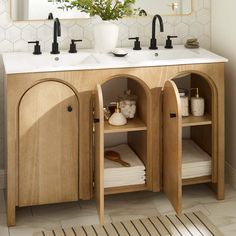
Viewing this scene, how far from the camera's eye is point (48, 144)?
2.83m

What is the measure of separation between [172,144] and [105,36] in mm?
794

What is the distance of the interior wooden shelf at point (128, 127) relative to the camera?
2881 millimetres

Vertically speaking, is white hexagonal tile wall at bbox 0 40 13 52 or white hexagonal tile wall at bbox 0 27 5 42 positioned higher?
white hexagonal tile wall at bbox 0 27 5 42

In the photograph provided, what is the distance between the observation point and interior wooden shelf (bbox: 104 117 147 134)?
113 inches

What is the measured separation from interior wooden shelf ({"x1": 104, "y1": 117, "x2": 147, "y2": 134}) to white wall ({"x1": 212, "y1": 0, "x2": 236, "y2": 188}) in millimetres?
652

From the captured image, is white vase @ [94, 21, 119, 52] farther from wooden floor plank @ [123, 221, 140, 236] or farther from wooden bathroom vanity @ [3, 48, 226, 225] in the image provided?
wooden floor plank @ [123, 221, 140, 236]

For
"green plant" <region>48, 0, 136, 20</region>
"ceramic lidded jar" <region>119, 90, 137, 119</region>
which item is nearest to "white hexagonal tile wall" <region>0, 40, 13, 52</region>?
"green plant" <region>48, 0, 136, 20</region>

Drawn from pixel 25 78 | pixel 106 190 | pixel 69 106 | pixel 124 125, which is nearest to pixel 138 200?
pixel 106 190

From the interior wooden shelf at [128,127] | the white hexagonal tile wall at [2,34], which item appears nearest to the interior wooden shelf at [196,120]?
the interior wooden shelf at [128,127]

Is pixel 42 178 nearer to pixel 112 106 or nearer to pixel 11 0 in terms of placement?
pixel 112 106

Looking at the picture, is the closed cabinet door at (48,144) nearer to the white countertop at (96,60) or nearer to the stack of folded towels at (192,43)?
the white countertop at (96,60)

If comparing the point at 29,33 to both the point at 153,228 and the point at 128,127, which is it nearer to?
the point at 128,127

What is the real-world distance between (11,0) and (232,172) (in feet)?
5.92

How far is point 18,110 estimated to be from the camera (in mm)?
2754
